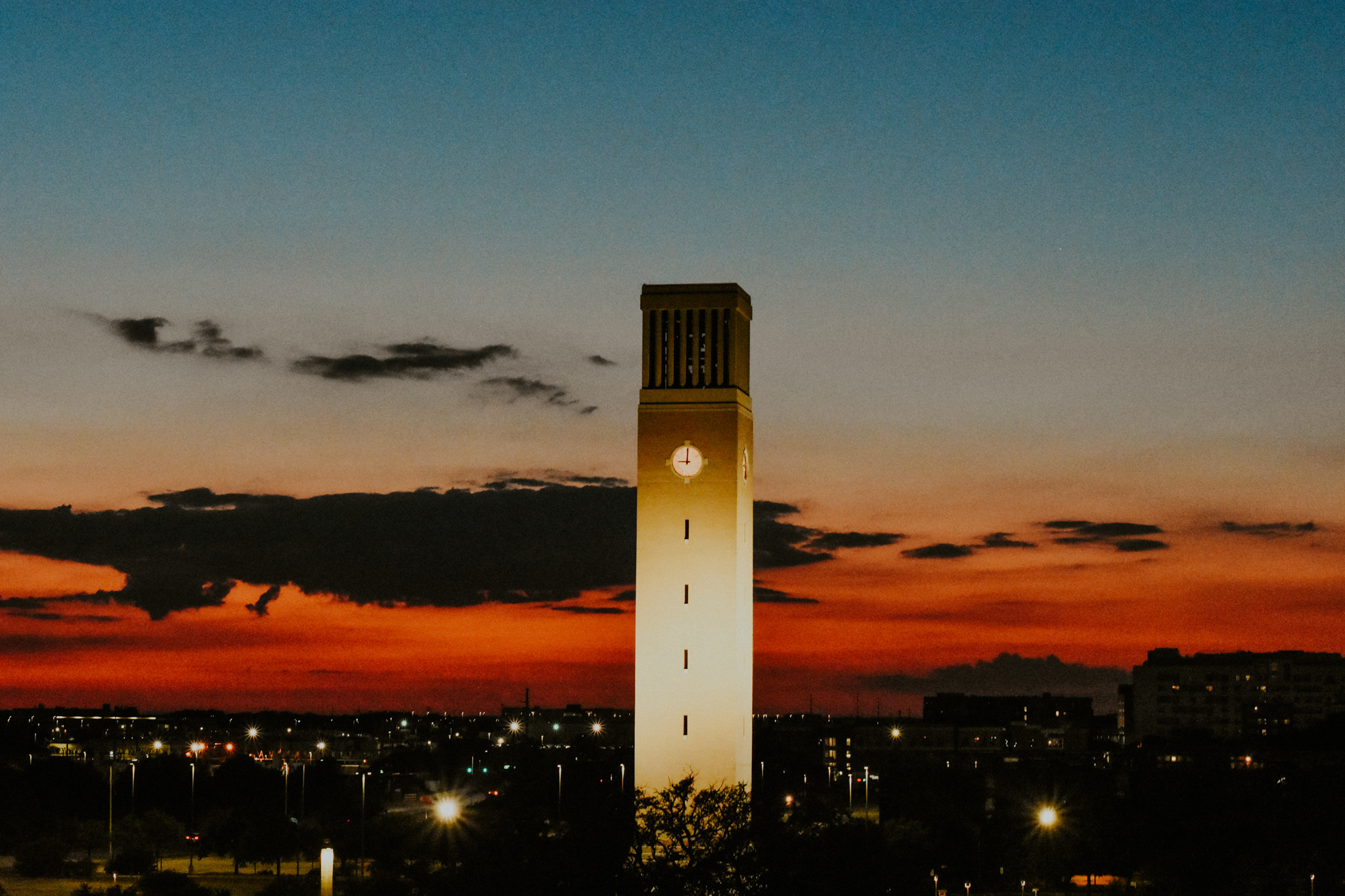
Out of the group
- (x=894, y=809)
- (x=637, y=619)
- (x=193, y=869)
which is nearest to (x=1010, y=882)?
(x=894, y=809)

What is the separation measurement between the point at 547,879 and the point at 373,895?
17156 millimetres

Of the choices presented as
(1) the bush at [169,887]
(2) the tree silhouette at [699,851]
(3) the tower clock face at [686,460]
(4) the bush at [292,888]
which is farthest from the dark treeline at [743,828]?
(3) the tower clock face at [686,460]

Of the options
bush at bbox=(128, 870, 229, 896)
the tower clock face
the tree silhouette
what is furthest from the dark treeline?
the tower clock face

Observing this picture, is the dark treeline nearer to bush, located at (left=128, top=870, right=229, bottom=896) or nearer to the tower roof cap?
bush, located at (left=128, top=870, right=229, bottom=896)

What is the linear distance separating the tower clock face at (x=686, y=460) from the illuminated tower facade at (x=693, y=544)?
30mm

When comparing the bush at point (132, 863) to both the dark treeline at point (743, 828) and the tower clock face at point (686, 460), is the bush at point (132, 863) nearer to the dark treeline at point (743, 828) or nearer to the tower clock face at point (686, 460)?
the dark treeline at point (743, 828)

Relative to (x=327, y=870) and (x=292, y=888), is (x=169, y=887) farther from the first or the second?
(x=327, y=870)

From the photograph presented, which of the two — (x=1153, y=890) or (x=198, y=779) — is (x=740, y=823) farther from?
(x=198, y=779)

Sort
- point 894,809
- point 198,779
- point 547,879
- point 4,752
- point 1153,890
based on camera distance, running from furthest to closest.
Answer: point 4,752, point 198,779, point 894,809, point 1153,890, point 547,879

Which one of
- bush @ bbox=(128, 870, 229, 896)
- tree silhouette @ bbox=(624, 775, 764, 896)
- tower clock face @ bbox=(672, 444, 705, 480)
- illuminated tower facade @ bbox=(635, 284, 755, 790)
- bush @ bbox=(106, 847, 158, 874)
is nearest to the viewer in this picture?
tree silhouette @ bbox=(624, 775, 764, 896)

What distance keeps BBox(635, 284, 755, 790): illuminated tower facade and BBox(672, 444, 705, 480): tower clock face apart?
30 millimetres

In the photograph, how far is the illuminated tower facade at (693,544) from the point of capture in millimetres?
54688

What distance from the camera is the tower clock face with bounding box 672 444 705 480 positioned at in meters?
55.8

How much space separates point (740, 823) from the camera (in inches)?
1697
